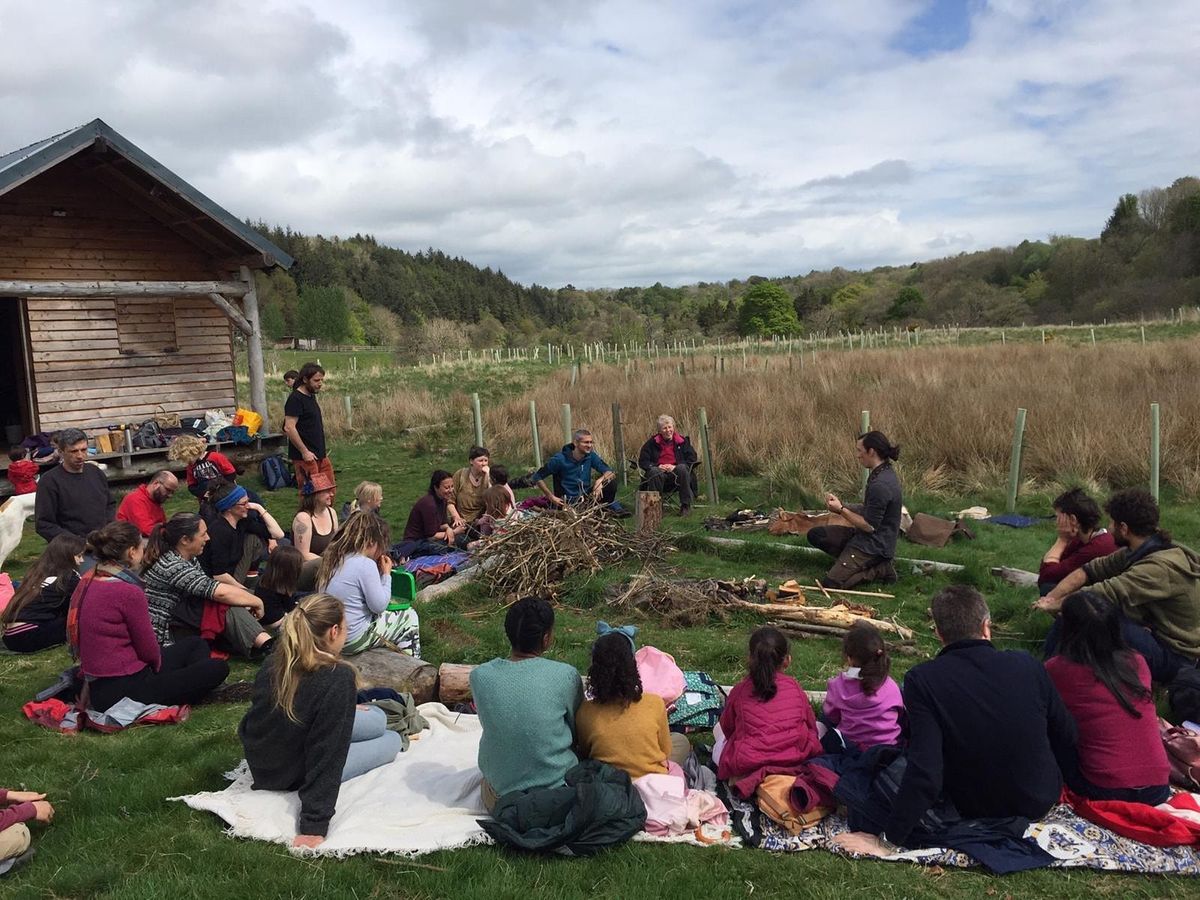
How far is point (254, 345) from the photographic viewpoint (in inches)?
550

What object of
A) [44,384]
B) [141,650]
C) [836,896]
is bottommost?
[836,896]

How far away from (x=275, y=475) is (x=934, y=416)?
9603 mm

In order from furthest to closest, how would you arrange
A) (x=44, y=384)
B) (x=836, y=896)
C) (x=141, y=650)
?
1. (x=44, y=384)
2. (x=141, y=650)
3. (x=836, y=896)

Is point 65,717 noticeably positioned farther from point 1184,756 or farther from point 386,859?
point 1184,756

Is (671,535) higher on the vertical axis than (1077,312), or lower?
lower

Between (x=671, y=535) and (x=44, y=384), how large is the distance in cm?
996

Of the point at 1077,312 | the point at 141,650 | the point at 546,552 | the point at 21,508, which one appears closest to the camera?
the point at 141,650

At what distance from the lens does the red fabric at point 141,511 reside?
7.11 m

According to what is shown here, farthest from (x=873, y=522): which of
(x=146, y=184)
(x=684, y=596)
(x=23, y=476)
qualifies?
(x=146, y=184)

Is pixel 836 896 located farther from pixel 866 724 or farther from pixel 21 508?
pixel 21 508

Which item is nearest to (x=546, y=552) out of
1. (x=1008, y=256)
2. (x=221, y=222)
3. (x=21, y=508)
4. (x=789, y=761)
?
(x=789, y=761)

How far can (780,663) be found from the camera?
4.00 metres

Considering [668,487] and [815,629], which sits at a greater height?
[668,487]

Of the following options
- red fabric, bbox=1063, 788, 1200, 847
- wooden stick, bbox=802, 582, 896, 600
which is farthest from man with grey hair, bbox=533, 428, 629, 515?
red fabric, bbox=1063, 788, 1200, 847
